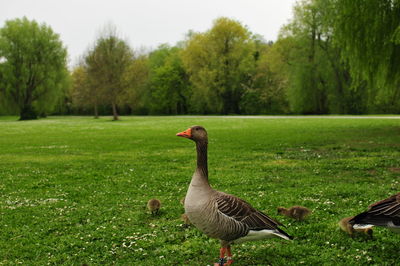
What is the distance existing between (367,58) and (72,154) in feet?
57.5

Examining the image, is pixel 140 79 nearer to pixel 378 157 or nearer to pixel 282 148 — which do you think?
pixel 282 148

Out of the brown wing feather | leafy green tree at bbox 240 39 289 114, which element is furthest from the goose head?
leafy green tree at bbox 240 39 289 114

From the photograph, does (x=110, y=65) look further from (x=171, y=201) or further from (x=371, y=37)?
(x=171, y=201)

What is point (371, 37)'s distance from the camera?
19.5 m

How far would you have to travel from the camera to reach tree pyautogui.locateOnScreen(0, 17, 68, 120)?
66.0 m

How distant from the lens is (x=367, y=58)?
20109mm

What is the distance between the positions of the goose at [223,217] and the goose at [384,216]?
103 centimetres

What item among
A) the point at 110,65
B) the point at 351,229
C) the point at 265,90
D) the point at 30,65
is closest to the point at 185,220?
the point at 351,229

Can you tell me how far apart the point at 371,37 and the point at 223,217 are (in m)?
18.8

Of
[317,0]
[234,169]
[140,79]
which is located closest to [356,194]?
[234,169]

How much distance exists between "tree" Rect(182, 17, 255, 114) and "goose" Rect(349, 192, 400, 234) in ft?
213

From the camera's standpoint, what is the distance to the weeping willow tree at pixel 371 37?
1933cm

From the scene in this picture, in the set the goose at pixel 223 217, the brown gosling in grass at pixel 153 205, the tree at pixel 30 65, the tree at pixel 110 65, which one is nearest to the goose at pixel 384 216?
the goose at pixel 223 217

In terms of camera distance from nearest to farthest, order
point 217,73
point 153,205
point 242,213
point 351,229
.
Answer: point 242,213, point 351,229, point 153,205, point 217,73
